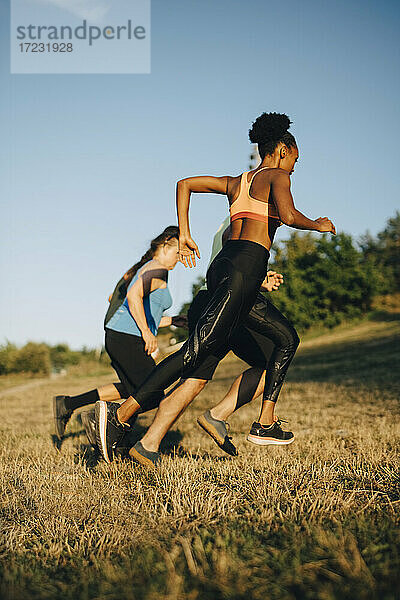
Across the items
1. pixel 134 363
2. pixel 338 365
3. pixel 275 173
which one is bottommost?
pixel 338 365

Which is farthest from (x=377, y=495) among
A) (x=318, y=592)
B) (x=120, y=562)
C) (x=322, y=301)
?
(x=322, y=301)

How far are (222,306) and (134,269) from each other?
1.87m

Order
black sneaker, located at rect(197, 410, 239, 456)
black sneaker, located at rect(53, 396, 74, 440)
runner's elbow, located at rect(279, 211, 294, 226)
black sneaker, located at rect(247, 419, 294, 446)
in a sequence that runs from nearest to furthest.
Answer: runner's elbow, located at rect(279, 211, 294, 226) → black sneaker, located at rect(247, 419, 294, 446) → black sneaker, located at rect(197, 410, 239, 456) → black sneaker, located at rect(53, 396, 74, 440)

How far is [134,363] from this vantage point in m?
4.70

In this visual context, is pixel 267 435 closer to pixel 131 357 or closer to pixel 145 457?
pixel 145 457

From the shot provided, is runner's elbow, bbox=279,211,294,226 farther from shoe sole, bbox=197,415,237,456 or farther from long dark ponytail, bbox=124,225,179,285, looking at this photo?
long dark ponytail, bbox=124,225,179,285

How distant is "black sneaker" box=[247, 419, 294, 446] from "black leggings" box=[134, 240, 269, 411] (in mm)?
683

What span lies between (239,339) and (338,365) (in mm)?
12682

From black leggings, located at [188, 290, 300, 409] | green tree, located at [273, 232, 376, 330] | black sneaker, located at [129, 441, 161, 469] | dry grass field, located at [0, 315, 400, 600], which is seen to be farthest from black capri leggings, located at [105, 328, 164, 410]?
green tree, located at [273, 232, 376, 330]

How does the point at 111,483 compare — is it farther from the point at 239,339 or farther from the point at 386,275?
the point at 386,275

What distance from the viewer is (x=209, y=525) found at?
7.23 ft

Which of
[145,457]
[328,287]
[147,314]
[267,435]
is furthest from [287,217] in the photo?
[328,287]

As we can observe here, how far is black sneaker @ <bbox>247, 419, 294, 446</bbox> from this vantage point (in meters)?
3.67

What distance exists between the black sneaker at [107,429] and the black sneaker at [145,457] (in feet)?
0.90
